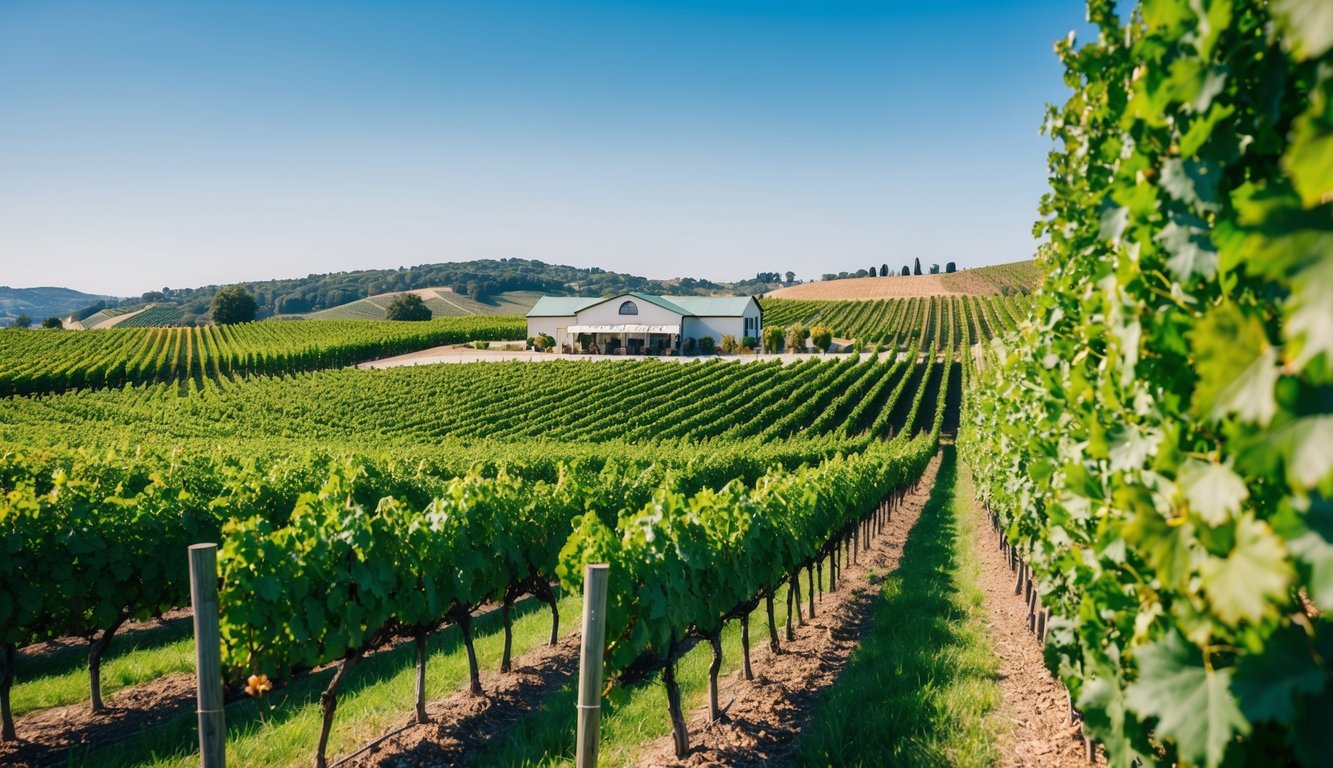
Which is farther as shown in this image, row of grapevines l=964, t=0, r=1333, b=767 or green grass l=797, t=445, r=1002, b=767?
green grass l=797, t=445, r=1002, b=767

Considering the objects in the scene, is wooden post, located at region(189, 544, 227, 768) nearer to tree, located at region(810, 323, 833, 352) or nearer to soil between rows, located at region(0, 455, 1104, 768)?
soil between rows, located at region(0, 455, 1104, 768)

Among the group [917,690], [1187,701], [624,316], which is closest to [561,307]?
[624,316]

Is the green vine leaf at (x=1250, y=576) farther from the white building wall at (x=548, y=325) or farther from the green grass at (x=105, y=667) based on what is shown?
the white building wall at (x=548, y=325)

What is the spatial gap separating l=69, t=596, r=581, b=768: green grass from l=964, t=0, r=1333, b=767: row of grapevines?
6.18m

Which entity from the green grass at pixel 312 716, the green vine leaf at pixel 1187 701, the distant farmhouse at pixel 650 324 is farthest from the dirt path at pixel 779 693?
the distant farmhouse at pixel 650 324

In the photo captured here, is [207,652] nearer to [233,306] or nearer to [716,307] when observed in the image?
[716,307]

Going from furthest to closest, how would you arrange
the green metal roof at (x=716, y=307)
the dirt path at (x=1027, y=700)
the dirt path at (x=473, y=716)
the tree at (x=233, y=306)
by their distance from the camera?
the tree at (x=233, y=306)
the green metal roof at (x=716, y=307)
the dirt path at (x=473, y=716)
the dirt path at (x=1027, y=700)

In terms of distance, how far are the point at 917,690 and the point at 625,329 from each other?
2376 inches

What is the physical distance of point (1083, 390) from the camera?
315 cm

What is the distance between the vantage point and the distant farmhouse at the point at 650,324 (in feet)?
214

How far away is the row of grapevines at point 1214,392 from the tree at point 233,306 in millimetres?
125966

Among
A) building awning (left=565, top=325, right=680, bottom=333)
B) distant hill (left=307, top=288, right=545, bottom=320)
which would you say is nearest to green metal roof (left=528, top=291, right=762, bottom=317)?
building awning (left=565, top=325, right=680, bottom=333)

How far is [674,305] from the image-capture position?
6681cm

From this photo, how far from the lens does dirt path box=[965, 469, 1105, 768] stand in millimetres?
5133
